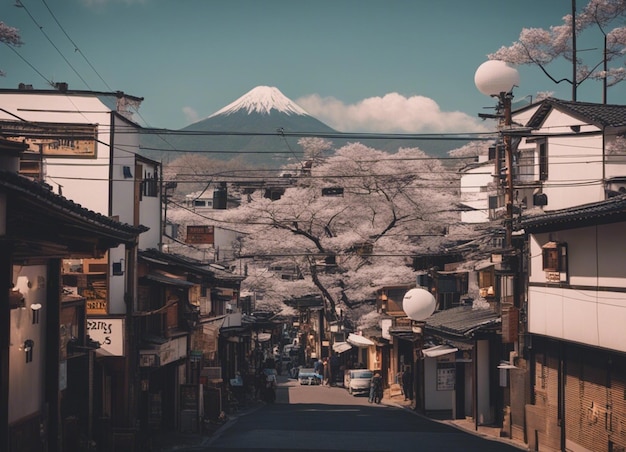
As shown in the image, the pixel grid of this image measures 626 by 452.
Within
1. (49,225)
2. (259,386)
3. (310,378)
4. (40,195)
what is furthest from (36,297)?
(310,378)

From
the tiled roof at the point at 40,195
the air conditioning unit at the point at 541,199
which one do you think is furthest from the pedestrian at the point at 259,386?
the tiled roof at the point at 40,195

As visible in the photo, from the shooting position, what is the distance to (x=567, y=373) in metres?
22.3

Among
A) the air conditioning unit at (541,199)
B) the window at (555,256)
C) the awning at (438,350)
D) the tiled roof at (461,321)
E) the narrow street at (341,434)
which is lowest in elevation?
the narrow street at (341,434)

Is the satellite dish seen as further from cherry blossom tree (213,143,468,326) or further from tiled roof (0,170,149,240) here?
cherry blossom tree (213,143,468,326)

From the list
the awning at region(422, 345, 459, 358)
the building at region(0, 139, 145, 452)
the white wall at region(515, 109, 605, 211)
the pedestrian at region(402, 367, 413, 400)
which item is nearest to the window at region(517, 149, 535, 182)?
the white wall at region(515, 109, 605, 211)

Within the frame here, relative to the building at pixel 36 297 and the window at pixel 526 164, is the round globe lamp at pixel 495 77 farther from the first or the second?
the window at pixel 526 164

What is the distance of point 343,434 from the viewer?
2395 cm

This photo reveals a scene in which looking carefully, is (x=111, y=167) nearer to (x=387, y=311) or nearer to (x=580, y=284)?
(x=580, y=284)

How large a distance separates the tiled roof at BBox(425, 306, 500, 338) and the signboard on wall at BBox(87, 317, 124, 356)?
11067mm

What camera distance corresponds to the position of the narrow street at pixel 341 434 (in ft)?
69.8

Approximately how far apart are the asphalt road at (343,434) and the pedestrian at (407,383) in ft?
15.2

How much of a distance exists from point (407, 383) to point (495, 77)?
23.4 metres

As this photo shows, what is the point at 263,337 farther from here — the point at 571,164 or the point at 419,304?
the point at 419,304

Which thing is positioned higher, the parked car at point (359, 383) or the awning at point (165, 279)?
the awning at point (165, 279)
